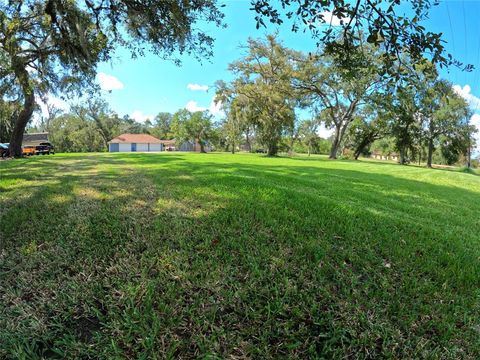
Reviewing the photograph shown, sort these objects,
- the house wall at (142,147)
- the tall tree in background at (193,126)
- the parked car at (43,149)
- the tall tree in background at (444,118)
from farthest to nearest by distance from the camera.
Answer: the house wall at (142,147) → the tall tree in background at (193,126) → the tall tree in background at (444,118) → the parked car at (43,149)

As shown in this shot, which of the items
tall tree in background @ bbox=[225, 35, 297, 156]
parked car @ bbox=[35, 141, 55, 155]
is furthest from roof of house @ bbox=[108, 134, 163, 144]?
tall tree in background @ bbox=[225, 35, 297, 156]

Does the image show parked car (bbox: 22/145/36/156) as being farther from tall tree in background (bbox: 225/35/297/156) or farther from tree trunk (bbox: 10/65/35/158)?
tall tree in background (bbox: 225/35/297/156)

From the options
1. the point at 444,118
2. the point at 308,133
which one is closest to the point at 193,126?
the point at 308,133

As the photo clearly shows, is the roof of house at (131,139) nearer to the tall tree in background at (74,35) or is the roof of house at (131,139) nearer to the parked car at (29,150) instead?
the parked car at (29,150)

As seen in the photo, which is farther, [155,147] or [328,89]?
[155,147]

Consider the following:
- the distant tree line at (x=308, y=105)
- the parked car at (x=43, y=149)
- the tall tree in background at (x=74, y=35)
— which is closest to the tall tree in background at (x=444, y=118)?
the distant tree line at (x=308, y=105)

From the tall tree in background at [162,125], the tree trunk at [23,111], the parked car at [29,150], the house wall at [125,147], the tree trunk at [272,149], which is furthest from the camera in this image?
the tall tree in background at [162,125]

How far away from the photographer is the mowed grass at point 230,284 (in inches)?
73.0

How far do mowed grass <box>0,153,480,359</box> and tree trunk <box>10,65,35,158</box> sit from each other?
12.9m

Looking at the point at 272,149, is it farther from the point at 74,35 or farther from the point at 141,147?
the point at 141,147

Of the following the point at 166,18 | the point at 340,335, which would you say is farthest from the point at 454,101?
the point at 340,335

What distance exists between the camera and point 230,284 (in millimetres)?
2314

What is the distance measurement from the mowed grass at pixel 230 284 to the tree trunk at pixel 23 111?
12.9m

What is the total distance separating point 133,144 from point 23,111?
4595 cm
